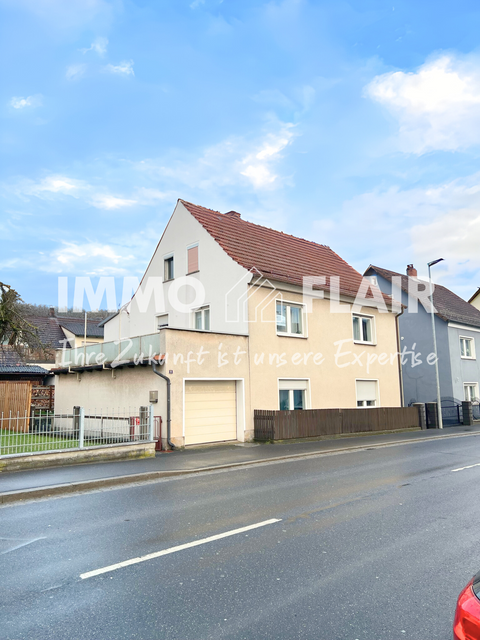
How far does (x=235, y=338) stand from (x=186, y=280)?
484cm

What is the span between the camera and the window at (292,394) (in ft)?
60.5

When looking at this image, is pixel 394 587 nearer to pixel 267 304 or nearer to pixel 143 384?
pixel 143 384

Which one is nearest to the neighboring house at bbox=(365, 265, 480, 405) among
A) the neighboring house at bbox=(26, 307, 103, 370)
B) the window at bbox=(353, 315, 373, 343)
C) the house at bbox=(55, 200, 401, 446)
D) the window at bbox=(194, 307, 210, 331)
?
the house at bbox=(55, 200, 401, 446)

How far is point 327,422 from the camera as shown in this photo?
18375 millimetres

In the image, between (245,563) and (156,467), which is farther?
(156,467)

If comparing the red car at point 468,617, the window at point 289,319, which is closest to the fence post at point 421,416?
the window at point 289,319

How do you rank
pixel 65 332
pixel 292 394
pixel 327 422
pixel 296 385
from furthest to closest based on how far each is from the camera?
pixel 65 332
pixel 296 385
pixel 292 394
pixel 327 422

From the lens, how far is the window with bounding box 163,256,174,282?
21891 mm

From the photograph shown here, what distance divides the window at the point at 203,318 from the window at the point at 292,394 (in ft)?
12.1

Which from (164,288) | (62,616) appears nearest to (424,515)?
(62,616)

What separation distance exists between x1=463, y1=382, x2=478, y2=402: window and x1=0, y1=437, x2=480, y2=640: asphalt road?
2249cm

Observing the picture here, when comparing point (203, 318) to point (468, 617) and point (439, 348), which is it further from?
point (468, 617)

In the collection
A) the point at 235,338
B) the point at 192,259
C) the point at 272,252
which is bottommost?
the point at 235,338

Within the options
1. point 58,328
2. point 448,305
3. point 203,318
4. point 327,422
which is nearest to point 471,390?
point 448,305
